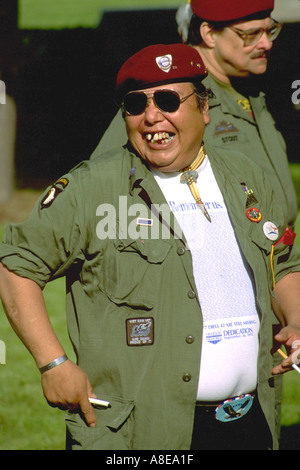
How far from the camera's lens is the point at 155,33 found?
13.3 metres

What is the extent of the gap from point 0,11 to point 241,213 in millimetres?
7818

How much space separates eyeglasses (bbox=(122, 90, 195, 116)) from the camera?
9.90 ft

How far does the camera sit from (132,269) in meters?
2.95

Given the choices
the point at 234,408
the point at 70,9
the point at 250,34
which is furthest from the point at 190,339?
the point at 70,9

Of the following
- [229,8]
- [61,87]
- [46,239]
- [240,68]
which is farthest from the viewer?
[61,87]

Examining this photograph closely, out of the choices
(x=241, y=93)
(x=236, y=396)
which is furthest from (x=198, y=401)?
(x=241, y=93)

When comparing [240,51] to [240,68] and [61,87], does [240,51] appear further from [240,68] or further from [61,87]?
[61,87]

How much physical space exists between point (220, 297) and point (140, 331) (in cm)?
34

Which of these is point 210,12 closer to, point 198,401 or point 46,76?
point 198,401

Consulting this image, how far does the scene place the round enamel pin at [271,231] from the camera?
10.5 ft

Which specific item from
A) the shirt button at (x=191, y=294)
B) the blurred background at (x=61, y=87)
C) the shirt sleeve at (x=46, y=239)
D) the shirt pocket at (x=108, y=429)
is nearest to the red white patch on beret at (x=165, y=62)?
the shirt sleeve at (x=46, y=239)

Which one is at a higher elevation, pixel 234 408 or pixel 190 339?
pixel 190 339

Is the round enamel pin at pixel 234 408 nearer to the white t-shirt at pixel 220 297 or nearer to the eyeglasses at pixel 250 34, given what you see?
the white t-shirt at pixel 220 297

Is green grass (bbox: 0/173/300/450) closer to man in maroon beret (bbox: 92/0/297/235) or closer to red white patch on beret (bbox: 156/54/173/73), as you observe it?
man in maroon beret (bbox: 92/0/297/235)
